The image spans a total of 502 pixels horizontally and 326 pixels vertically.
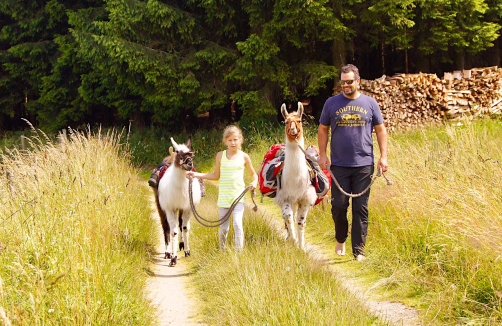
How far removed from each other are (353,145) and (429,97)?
10017mm

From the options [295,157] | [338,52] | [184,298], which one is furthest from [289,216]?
[338,52]

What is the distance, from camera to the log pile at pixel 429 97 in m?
15.1

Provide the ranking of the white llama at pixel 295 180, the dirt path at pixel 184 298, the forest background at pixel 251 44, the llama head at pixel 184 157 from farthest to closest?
the forest background at pixel 251 44
the llama head at pixel 184 157
the white llama at pixel 295 180
the dirt path at pixel 184 298

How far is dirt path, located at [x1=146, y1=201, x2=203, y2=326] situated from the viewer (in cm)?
515

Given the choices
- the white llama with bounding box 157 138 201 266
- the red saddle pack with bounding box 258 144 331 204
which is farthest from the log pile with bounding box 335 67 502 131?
the white llama with bounding box 157 138 201 266

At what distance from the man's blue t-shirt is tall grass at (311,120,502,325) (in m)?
0.88

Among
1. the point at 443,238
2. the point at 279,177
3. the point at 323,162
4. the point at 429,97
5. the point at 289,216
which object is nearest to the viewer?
the point at 443,238

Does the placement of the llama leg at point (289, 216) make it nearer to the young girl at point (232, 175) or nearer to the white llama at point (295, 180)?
the white llama at point (295, 180)

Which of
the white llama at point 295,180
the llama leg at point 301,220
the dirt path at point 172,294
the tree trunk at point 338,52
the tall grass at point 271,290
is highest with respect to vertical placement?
Answer: the tree trunk at point 338,52

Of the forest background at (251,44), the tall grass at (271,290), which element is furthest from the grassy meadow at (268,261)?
the forest background at (251,44)

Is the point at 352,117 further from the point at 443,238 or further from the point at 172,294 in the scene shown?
the point at 172,294

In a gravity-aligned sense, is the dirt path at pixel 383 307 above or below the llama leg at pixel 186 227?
below

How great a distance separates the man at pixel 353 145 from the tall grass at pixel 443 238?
1.57 feet

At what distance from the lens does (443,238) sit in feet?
18.7
